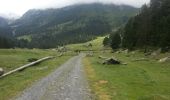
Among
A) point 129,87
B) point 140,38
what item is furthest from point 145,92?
point 140,38

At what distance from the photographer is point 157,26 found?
381 feet

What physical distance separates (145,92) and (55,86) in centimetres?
887

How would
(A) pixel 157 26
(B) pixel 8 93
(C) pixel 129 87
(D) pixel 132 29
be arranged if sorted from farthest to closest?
1. (D) pixel 132 29
2. (A) pixel 157 26
3. (C) pixel 129 87
4. (B) pixel 8 93

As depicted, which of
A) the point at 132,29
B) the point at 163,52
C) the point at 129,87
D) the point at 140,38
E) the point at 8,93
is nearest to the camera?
the point at 8,93

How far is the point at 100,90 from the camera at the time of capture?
3002 centimetres

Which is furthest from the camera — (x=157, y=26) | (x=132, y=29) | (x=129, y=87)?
(x=132, y=29)

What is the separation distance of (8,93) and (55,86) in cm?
505

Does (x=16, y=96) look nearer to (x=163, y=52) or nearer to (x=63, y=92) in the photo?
(x=63, y=92)

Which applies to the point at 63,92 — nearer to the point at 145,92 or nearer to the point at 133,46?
the point at 145,92

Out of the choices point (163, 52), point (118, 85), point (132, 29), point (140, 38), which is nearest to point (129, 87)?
point (118, 85)

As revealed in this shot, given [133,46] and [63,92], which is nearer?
[63,92]

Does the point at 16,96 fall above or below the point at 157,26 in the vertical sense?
below

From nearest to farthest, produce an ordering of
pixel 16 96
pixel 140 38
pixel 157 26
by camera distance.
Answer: pixel 16 96 → pixel 157 26 → pixel 140 38

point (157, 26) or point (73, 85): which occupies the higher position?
point (157, 26)
